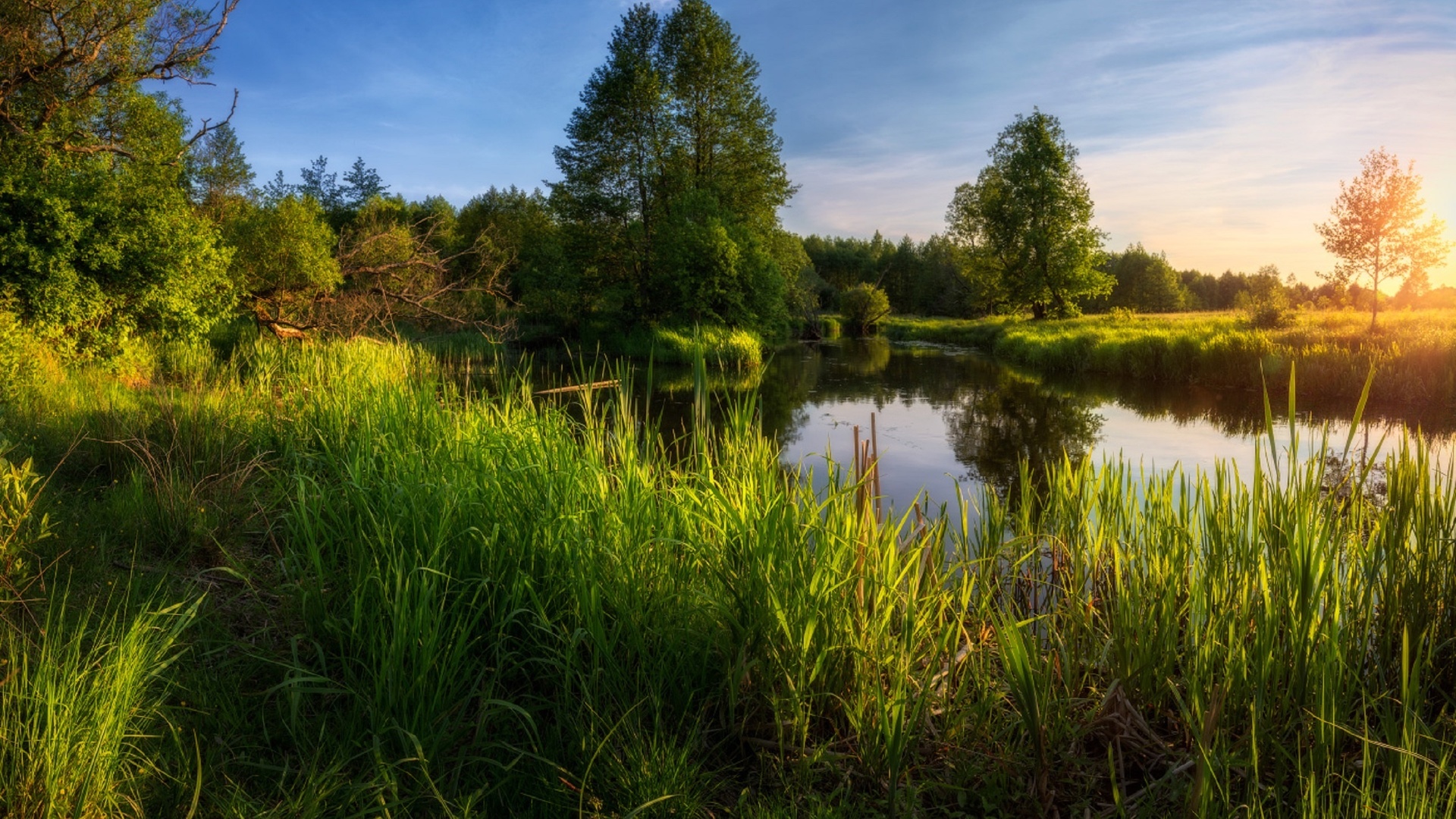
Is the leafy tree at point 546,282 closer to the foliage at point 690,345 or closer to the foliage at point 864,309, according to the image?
the foliage at point 690,345

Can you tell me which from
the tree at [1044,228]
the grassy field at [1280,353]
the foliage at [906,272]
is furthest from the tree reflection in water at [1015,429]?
the foliage at [906,272]

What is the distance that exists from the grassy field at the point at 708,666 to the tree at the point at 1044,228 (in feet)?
116

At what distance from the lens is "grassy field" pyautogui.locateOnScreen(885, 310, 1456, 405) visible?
11141mm

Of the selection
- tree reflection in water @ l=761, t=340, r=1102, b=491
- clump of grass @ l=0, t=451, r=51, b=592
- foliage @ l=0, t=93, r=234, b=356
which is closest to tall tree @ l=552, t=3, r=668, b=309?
tree reflection in water @ l=761, t=340, r=1102, b=491

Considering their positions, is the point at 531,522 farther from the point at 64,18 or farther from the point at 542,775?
the point at 64,18

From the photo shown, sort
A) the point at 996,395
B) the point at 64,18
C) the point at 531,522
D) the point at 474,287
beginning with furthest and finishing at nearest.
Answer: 1. the point at 996,395
2. the point at 474,287
3. the point at 64,18
4. the point at 531,522

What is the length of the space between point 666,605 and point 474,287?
377 inches

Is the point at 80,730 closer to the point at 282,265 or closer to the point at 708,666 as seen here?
the point at 708,666

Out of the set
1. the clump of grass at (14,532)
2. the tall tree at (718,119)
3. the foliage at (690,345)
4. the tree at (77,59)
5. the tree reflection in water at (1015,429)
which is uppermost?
the tall tree at (718,119)

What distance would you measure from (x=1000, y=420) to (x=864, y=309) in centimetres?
3493

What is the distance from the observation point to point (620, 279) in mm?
28844

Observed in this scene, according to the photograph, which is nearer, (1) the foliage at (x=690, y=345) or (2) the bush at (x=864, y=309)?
(1) the foliage at (x=690, y=345)

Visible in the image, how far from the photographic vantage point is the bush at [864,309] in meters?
45.4

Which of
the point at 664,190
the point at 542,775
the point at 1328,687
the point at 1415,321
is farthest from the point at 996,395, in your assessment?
the point at 664,190
